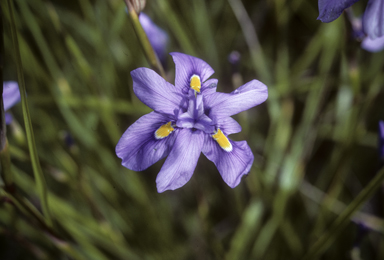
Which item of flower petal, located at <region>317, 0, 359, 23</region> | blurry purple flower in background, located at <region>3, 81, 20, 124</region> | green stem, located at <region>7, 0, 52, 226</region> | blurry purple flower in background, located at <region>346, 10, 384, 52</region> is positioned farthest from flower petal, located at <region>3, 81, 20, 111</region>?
blurry purple flower in background, located at <region>346, 10, 384, 52</region>

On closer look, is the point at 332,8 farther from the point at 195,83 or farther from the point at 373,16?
the point at 195,83

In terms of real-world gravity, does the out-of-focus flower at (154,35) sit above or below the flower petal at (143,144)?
above

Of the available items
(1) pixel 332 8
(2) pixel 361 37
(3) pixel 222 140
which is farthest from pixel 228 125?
(2) pixel 361 37

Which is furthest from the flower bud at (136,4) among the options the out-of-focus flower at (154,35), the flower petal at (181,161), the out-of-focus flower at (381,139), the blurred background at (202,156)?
the out-of-focus flower at (381,139)

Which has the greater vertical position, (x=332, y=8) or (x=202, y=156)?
(x=332, y=8)

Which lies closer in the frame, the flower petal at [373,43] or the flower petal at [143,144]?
the flower petal at [143,144]

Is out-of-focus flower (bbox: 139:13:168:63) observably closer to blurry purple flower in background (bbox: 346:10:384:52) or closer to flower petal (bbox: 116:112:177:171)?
flower petal (bbox: 116:112:177:171)

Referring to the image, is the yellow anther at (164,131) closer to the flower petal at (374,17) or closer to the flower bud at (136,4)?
the flower bud at (136,4)
